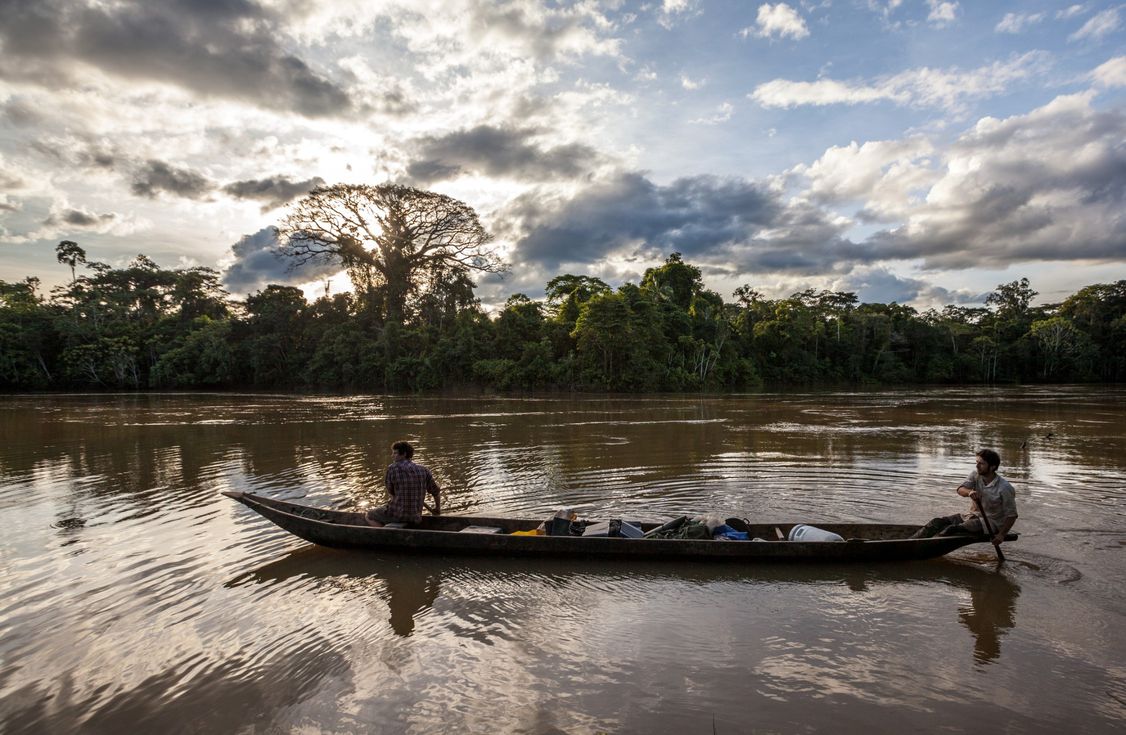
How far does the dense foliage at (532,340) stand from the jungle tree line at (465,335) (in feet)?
0.40

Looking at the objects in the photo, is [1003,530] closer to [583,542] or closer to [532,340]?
[583,542]

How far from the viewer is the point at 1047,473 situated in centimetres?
1069

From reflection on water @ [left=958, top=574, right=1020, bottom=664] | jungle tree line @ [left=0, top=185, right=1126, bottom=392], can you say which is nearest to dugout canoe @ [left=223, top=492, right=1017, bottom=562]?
reflection on water @ [left=958, top=574, right=1020, bottom=664]

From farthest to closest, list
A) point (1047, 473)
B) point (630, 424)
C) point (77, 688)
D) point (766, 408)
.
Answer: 1. point (766, 408)
2. point (630, 424)
3. point (1047, 473)
4. point (77, 688)

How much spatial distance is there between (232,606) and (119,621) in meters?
0.92

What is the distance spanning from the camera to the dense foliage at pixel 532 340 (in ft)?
128

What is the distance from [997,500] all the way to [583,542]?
14.4 ft

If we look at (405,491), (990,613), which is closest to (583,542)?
(405,491)

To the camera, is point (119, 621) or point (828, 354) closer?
point (119, 621)

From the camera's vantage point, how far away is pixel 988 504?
6.12m

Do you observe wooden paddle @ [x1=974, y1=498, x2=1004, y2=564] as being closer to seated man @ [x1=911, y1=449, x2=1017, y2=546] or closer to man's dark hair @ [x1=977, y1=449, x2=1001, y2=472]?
seated man @ [x1=911, y1=449, x2=1017, y2=546]

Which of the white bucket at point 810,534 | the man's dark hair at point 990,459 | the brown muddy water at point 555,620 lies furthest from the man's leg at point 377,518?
the man's dark hair at point 990,459

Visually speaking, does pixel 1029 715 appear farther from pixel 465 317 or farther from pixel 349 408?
pixel 465 317

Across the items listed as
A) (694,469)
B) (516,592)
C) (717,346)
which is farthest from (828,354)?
(516,592)
